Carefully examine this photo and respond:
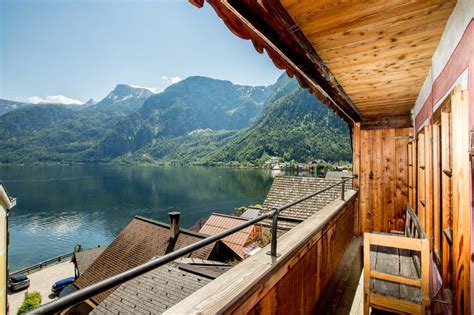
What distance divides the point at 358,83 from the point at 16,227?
49.0m

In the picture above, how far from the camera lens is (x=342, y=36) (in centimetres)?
184

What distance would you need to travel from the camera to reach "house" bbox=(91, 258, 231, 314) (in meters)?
4.61

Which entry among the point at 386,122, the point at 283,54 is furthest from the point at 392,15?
the point at 386,122

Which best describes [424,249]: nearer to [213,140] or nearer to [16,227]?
[16,227]

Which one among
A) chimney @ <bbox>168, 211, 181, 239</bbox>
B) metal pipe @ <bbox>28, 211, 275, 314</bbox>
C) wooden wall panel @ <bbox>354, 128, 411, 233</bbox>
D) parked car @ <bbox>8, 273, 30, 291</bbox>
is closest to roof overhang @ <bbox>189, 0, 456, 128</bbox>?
metal pipe @ <bbox>28, 211, 275, 314</bbox>

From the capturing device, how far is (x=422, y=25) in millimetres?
1762

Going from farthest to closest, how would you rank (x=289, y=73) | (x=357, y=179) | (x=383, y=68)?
(x=357, y=179), (x=383, y=68), (x=289, y=73)

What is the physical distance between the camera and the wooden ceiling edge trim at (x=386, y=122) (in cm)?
471

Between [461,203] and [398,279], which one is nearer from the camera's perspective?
[461,203]

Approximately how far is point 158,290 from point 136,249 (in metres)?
6.80

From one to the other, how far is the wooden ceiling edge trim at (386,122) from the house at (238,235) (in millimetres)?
7154

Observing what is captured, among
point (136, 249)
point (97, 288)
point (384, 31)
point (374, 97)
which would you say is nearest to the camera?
point (97, 288)

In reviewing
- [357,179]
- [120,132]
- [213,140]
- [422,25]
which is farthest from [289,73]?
[120,132]

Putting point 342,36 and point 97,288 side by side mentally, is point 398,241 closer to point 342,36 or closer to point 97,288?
point 342,36
